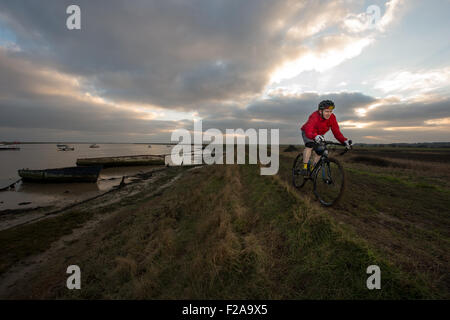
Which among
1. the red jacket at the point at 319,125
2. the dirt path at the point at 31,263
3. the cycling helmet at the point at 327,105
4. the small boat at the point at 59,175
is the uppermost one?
the cycling helmet at the point at 327,105

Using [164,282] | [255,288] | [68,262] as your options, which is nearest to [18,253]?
[68,262]

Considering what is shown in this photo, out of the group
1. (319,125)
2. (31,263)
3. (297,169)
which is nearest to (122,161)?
(31,263)

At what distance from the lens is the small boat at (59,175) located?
22.1 metres

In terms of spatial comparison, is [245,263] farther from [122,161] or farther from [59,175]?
[122,161]

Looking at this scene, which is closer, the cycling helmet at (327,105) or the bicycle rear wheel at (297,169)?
the cycling helmet at (327,105)

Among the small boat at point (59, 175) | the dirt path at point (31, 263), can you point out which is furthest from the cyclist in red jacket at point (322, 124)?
the small boat at point (59, 175)

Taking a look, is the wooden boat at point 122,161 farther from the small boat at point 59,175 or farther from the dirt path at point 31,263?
the dirt path at point 31,263

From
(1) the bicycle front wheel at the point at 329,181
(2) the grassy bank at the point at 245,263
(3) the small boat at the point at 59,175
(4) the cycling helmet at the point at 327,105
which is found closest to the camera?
(2) the grassy bank at the point at 245,263

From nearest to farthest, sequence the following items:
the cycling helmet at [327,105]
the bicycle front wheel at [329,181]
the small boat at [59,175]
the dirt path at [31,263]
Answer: the bicycle front wheel at [329,181], the cycling helmet at [327,105], the dirt path at [31,263], the small boat at [59,175]

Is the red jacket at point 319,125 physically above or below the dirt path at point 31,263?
above

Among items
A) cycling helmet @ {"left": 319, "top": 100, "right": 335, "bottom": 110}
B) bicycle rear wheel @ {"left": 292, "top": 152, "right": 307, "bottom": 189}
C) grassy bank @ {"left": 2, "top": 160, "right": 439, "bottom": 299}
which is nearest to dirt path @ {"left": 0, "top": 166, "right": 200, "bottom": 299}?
Answer: grassy bank @ {"left": 2, "top": 160, "right": 439, "bottom": 299}

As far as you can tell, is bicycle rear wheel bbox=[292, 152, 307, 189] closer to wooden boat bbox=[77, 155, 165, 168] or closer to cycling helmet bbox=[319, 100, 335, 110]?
cycling helmet bbox=[319, 100, 335, 110]

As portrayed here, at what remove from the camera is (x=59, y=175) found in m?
22.2

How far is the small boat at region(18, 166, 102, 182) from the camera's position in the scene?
2206cm
